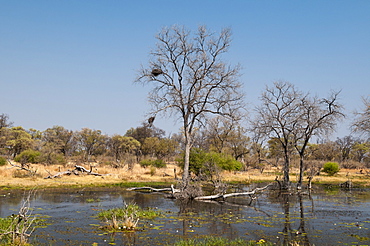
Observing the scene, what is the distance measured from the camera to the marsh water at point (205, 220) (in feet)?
37.7

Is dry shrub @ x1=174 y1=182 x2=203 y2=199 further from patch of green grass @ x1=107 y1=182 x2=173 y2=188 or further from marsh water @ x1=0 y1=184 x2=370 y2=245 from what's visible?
patch of green grass @ x1=107 y1=182 x2=173 y2=188

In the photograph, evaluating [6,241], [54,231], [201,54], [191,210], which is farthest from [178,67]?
[6,241]

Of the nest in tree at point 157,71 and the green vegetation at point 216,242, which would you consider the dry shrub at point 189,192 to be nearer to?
the nest in tree at point 157,71

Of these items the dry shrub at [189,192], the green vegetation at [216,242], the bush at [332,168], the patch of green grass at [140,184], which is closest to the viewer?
the green vegetation at [216,242]

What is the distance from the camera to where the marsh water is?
11.5 m

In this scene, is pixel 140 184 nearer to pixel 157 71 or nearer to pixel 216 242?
pixel 157 71

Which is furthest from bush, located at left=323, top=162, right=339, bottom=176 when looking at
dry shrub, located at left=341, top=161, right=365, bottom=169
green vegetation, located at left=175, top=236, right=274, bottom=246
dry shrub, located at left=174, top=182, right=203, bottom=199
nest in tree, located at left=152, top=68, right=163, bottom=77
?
green vegetation, located at left=175, top=236, right=274, bottom=246

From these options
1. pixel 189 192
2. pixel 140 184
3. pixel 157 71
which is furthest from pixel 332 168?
pixel 157 71

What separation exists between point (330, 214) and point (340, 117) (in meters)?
14.4

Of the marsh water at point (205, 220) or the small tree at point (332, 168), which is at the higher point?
the small tree at point (332, 168)

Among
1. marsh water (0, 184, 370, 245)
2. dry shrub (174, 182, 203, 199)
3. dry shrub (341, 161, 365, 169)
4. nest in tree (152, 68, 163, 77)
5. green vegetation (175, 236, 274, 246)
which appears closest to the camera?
green vegetation (175, 236, 274, 246)

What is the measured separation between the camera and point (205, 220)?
14.9 meters

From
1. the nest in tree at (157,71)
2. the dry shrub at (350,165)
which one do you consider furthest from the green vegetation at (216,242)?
the dry shrub at (350,165)

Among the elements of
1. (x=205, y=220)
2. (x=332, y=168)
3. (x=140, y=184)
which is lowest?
(x=205, y=220)
